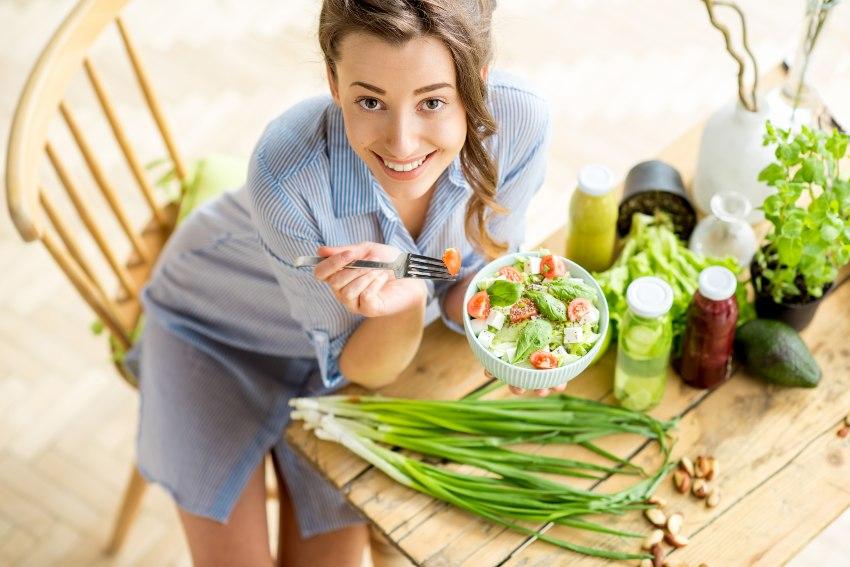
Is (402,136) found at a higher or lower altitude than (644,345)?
higher

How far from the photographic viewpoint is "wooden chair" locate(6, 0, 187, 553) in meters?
1.65

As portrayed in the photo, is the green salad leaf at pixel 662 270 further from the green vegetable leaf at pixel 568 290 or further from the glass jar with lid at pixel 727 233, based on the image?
the green vegetable leaf at pixel 568 290

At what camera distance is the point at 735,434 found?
1.53 m

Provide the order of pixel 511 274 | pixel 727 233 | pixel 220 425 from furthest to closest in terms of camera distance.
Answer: pixel 220 425
pixel 727 233
pixel 511 274

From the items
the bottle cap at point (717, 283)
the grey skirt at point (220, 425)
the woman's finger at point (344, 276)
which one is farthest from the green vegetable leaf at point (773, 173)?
the grey skirt at point (220, 425)

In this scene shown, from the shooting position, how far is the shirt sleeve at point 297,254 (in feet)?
4.76

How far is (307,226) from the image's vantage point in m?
1.47

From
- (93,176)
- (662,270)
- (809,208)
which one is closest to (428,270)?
(662,270)

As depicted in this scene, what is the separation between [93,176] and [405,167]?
89 cm

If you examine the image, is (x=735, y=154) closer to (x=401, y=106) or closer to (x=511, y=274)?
(x=511, y=274)

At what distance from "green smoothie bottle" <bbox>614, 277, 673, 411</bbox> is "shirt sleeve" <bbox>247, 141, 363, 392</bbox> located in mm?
413

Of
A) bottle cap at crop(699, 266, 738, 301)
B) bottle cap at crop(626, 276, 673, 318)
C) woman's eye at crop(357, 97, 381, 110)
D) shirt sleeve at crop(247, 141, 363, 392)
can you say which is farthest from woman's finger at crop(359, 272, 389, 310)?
bottle cap at crop(699, 266, 738, 301)

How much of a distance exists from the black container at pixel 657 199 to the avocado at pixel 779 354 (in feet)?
0.77

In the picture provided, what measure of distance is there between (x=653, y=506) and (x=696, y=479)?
0.08m
